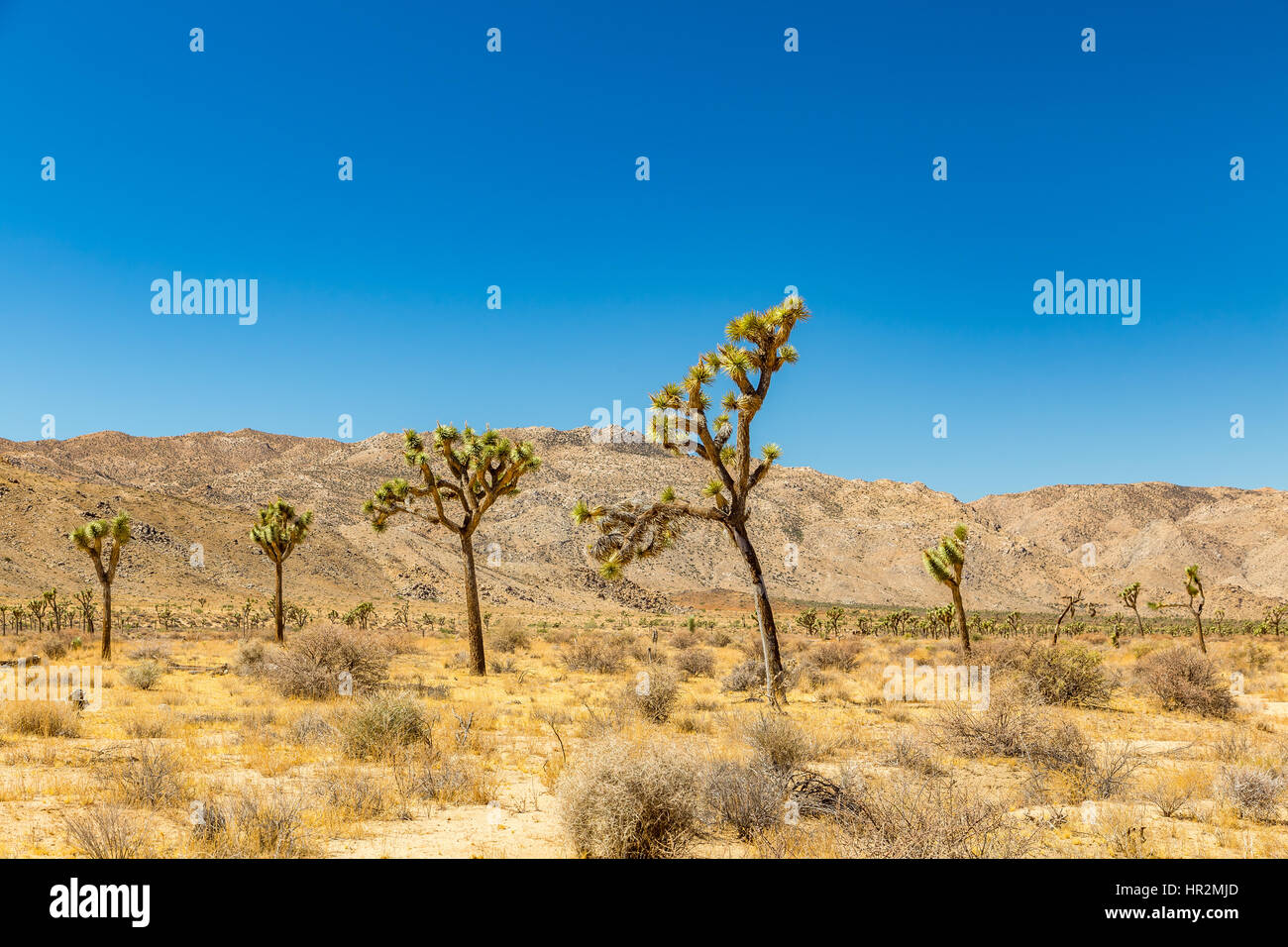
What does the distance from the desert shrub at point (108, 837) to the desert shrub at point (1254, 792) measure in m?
10.7

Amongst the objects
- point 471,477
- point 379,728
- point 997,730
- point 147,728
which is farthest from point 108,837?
point 471,477

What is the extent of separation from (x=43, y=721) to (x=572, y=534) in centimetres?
8742

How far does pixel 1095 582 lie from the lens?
105m

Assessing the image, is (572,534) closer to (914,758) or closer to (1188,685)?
(1188,685)

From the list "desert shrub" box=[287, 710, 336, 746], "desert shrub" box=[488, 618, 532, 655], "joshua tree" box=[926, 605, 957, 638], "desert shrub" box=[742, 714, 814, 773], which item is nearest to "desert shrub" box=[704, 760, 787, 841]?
"desert shrub" box=[742, 714, 814, 773]

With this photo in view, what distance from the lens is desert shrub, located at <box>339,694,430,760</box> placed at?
1005cm

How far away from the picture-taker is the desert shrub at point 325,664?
15.6 m

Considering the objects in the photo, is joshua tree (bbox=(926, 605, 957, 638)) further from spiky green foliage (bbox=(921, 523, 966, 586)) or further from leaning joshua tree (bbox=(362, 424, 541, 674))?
leaning joshua tree (bbox=(362, 424, 541, 674))

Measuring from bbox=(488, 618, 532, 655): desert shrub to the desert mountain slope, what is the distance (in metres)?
43.2

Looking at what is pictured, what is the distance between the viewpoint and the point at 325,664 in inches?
640
